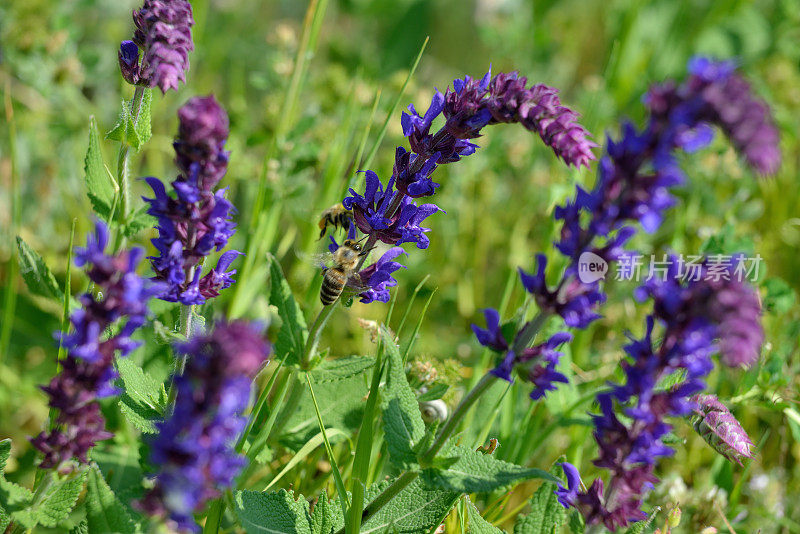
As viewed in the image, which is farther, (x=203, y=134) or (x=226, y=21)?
(x=226, y=21)

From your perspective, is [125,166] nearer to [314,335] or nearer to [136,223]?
[136,223]

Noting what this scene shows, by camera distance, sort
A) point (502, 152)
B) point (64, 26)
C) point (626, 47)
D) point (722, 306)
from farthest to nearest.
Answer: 1. point (626, 47)
2. point (502, 152)
3. point (64, 26)
4. point (722, 306)

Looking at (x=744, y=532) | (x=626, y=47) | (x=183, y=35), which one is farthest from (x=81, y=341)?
(x=626, y=47)

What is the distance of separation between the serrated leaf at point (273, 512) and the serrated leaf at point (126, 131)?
1.44 metres

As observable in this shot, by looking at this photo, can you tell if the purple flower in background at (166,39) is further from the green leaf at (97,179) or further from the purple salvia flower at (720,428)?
the purple salvia flower at (720,428)

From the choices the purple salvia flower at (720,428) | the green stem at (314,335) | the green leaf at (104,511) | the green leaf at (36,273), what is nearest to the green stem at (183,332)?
the green leaf at (104,511)

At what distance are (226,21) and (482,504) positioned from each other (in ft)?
18.2

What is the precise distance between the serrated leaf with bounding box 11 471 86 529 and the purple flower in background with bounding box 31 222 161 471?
0.21 m

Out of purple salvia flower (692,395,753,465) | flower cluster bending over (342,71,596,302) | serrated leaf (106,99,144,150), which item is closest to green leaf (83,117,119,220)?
serrated leaf (106,99,144,150)

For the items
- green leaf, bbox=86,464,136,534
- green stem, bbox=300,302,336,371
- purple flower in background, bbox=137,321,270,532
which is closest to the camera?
purple flower in background, bbox=137,321,270,532

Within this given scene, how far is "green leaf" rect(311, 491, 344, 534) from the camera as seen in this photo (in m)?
2.42

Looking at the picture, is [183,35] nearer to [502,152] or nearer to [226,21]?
[502,152]

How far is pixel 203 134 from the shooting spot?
1872mm

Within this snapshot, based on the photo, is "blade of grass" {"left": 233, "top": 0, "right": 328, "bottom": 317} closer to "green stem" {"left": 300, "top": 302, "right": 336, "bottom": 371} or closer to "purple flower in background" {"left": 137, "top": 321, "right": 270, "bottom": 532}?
"green stem" {"left": 300, "top": 302, "right": 336, "bottom": 371}
